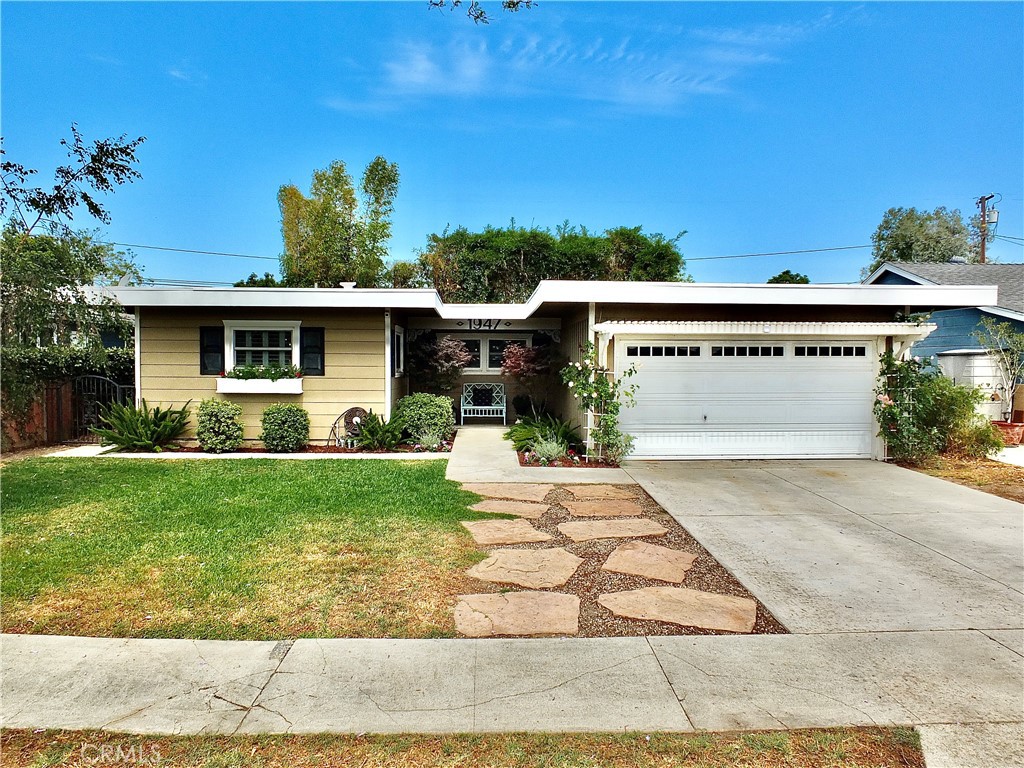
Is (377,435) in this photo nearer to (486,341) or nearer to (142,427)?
(142,427)

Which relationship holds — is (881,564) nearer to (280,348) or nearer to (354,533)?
(354,533)

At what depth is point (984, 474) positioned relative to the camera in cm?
781

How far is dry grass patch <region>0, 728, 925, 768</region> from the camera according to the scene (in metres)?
2.12

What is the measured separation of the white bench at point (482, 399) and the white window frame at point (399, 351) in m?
1.85

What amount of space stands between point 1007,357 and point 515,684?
13.6 meters

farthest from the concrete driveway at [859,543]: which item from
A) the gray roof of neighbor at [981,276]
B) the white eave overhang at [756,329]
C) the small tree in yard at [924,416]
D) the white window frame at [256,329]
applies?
the gray roof of neighbor at [981,276]

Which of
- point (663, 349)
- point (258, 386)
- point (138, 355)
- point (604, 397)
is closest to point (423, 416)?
point (258, 386)

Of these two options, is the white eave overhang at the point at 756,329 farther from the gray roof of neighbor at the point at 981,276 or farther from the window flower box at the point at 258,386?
the gray roof of neighbor at the point at 981,276

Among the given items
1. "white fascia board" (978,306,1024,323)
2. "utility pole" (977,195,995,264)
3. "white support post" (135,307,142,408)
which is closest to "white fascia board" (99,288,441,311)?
"white support post" (135,307,142,408)

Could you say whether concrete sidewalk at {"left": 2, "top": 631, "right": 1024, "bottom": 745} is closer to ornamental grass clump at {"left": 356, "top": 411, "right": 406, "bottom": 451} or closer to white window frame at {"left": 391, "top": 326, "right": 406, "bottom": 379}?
ornamental grass clump at {"left": 356, "top": 411, "right": 406, "bottom": 451}

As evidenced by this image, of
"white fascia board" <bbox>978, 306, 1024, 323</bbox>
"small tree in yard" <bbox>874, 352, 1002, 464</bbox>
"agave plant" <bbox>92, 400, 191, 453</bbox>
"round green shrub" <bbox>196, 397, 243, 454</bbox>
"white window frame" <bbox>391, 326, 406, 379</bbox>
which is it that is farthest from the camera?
"white fascia board" <bbox>978, 306, 1024, 323</bbox>

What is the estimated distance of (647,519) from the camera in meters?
5.49

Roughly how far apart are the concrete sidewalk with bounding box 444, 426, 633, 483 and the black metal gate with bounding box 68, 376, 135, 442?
640 cm

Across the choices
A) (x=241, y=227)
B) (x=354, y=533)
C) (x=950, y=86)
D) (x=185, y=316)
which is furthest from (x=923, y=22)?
(x=241, y=227)
